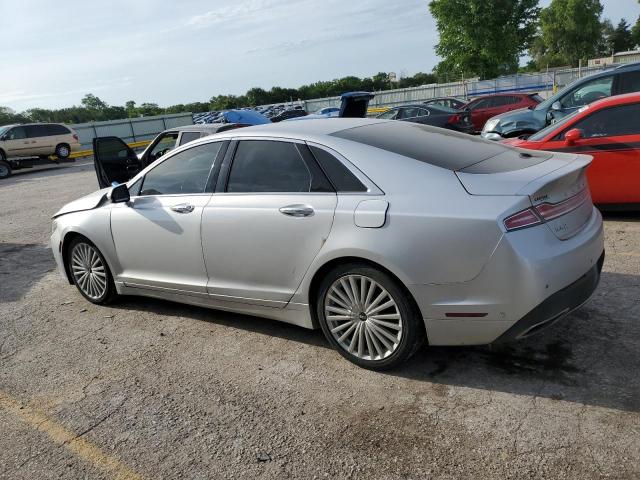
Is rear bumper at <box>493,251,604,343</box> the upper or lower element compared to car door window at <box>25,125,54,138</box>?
lower

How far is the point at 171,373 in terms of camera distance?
384cm

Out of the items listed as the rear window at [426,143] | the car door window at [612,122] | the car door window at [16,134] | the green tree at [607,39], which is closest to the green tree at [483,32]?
the car door window at [16,134]

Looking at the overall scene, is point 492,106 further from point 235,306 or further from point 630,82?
point 235,306


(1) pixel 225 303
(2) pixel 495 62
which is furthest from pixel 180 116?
(1) pixel 225 303

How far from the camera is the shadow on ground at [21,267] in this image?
6169 millimetres

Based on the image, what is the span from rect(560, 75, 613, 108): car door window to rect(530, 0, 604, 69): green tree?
85832mm

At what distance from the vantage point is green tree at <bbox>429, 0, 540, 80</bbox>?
46281 mm

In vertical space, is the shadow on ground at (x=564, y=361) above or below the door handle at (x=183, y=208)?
below

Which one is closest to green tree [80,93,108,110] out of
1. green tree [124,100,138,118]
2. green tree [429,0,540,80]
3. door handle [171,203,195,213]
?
green tree [124,100,138,118]

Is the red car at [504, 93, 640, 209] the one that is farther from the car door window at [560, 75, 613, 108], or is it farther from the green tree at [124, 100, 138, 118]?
the green tree at [124, 100, 138, 118]

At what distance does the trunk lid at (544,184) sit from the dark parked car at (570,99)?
5752 millimetres

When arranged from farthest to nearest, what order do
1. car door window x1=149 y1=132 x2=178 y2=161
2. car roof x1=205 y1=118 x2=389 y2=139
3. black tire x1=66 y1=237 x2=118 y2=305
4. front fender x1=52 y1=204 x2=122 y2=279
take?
1. car door window x1=149 y1=132 x2=178 y2=161
2. black tire x1=66 y1=237 x2=118 y2=305
3. front fender x1=52 y1=204 x2=122 y2=279
4. car roof x1=205 y1=118 x2=389 y2=139

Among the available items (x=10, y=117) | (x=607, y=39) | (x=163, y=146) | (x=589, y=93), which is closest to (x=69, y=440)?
(x=163, y=146)

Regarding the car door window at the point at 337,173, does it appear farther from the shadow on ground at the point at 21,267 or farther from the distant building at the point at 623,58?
the distant building at the point at 623,58
